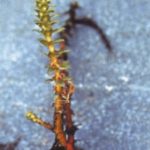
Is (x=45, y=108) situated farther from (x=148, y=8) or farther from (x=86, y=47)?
(x=148, y=8)

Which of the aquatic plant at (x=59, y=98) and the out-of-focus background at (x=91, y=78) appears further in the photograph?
the out-of-focus background at (x=91, y=78)

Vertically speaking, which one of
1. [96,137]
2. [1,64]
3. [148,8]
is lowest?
[96,137]

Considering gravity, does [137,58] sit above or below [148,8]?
below

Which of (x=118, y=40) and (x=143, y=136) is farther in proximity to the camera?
(x=118, y=40)

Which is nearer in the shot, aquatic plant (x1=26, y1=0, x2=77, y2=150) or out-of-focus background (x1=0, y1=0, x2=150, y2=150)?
aquatic plant (x1=26, y1=0, x2=77, y2=150)

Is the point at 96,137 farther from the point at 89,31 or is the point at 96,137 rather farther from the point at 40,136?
the point at 89,31

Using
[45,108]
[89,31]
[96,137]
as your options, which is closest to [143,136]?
[96,137]

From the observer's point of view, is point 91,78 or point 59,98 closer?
point 59,98
